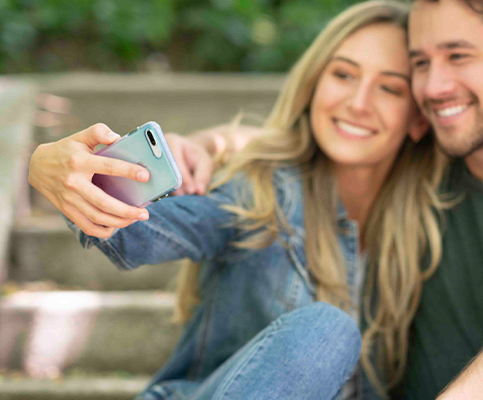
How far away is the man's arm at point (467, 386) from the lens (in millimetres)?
925

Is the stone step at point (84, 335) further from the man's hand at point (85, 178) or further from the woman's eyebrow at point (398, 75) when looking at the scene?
the woman's eyebrow at point (398, 75)

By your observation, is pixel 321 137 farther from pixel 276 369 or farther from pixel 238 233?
pixel 276 369

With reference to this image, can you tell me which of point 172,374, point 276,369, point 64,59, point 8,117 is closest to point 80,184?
point 276,369

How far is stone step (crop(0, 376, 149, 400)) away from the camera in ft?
5.08

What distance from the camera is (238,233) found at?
1.36 meters

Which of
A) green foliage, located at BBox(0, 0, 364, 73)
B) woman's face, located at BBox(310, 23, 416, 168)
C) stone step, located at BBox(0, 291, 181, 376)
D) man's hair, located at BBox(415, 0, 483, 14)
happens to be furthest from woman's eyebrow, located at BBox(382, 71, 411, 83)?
green foliage, located at BBox(0, 0, 364, 73)

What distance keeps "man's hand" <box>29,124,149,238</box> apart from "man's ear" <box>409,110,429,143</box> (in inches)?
41.8

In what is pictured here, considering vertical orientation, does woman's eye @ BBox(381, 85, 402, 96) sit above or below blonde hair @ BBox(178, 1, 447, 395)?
above

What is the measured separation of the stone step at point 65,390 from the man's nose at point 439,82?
4.22 ft

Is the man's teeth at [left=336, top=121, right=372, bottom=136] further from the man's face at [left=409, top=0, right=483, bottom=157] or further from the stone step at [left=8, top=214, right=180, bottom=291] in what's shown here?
the stone step at [left=8, top=214, right=180, bottom=291]

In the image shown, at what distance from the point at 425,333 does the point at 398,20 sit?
37.5 inches

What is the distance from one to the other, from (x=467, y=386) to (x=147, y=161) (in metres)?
0.74

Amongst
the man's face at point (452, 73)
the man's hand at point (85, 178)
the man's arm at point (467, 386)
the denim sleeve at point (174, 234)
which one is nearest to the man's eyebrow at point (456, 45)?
the man's face at point (452, 73)

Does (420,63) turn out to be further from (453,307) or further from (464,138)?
(453,307)
